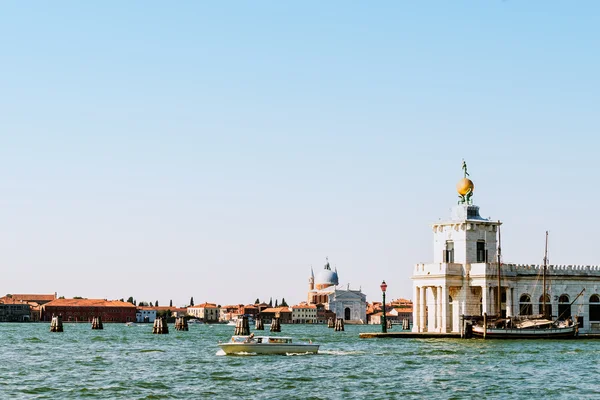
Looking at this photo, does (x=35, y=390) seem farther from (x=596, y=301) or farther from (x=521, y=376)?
(x=596, y=301)

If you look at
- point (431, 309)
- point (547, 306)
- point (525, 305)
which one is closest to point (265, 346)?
point (431, 309)

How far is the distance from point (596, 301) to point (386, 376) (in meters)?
43.1

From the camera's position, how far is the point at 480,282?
88.1 m

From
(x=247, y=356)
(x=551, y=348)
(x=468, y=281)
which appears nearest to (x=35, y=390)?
(x=247, y=356)

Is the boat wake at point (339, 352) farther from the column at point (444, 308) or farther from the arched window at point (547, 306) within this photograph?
the arched window at point (547, 306)

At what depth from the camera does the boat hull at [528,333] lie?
84.1 meters

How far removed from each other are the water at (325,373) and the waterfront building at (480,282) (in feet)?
30.7

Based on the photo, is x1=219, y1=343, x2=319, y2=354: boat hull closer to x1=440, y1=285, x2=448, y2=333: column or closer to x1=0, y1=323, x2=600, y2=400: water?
x1=0, y1=323, x2=600, y2=400: water

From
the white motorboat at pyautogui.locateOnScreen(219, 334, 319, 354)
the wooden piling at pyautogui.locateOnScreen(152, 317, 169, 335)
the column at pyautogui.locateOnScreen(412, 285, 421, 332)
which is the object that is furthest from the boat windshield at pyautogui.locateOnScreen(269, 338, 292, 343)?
the wooden piling at pyautogui.locateOnScreen(152, 317, 169, 335)

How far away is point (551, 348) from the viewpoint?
75.8m

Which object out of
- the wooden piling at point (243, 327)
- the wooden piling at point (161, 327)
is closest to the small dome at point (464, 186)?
the wooden piling at point (243, 327)

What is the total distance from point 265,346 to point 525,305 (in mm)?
28397

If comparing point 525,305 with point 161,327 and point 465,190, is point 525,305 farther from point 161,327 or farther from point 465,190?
point 161,327

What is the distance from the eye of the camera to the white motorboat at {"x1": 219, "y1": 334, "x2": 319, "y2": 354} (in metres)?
70.5
